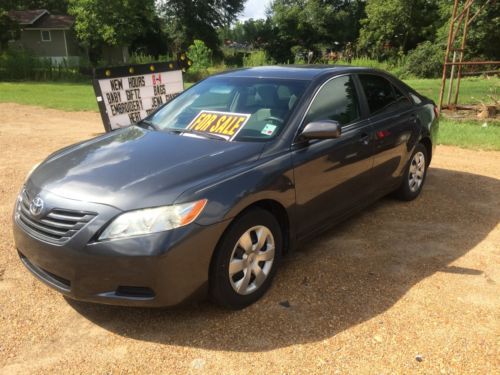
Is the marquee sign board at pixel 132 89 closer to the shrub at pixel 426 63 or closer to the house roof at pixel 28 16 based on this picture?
the shrub at pixel 426 63

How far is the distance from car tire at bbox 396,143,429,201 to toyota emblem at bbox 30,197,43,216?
3815 millimetres

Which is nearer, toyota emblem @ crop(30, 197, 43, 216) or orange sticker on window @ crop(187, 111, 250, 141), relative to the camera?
toyota emblem @ crop(30, 197, 43, 216)

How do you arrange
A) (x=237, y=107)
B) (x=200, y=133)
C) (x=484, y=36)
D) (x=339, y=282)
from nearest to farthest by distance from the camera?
(x=339, y=282) → (x=200, y=133) → (x=237, y=107) → (x=484, y=36)

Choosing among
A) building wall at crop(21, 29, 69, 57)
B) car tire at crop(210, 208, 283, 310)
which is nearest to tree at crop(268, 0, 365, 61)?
building wall at crop(21, 29, 69, 57)

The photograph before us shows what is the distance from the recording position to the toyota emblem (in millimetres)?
3057

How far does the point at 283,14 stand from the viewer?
51.8 m

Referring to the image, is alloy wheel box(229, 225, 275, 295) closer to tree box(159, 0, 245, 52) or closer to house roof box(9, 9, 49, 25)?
house roof box(9, 9, 49, 25)

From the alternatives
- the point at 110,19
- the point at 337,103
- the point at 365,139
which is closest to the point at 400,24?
the point at 110,19

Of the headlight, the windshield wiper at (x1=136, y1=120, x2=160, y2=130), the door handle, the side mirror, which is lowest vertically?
the headlight

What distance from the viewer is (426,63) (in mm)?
32125

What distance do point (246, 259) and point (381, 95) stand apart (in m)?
2.58

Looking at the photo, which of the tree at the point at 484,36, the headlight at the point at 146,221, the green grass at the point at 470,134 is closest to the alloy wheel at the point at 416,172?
the headlight at the point at 146,221

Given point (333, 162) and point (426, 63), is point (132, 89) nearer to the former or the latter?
point (333, 162)

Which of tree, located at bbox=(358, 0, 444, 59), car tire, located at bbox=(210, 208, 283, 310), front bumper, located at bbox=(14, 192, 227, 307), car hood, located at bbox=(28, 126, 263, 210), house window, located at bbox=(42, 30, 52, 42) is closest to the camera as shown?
front bumper, located at bbox=(14, 192, 227, 307)
